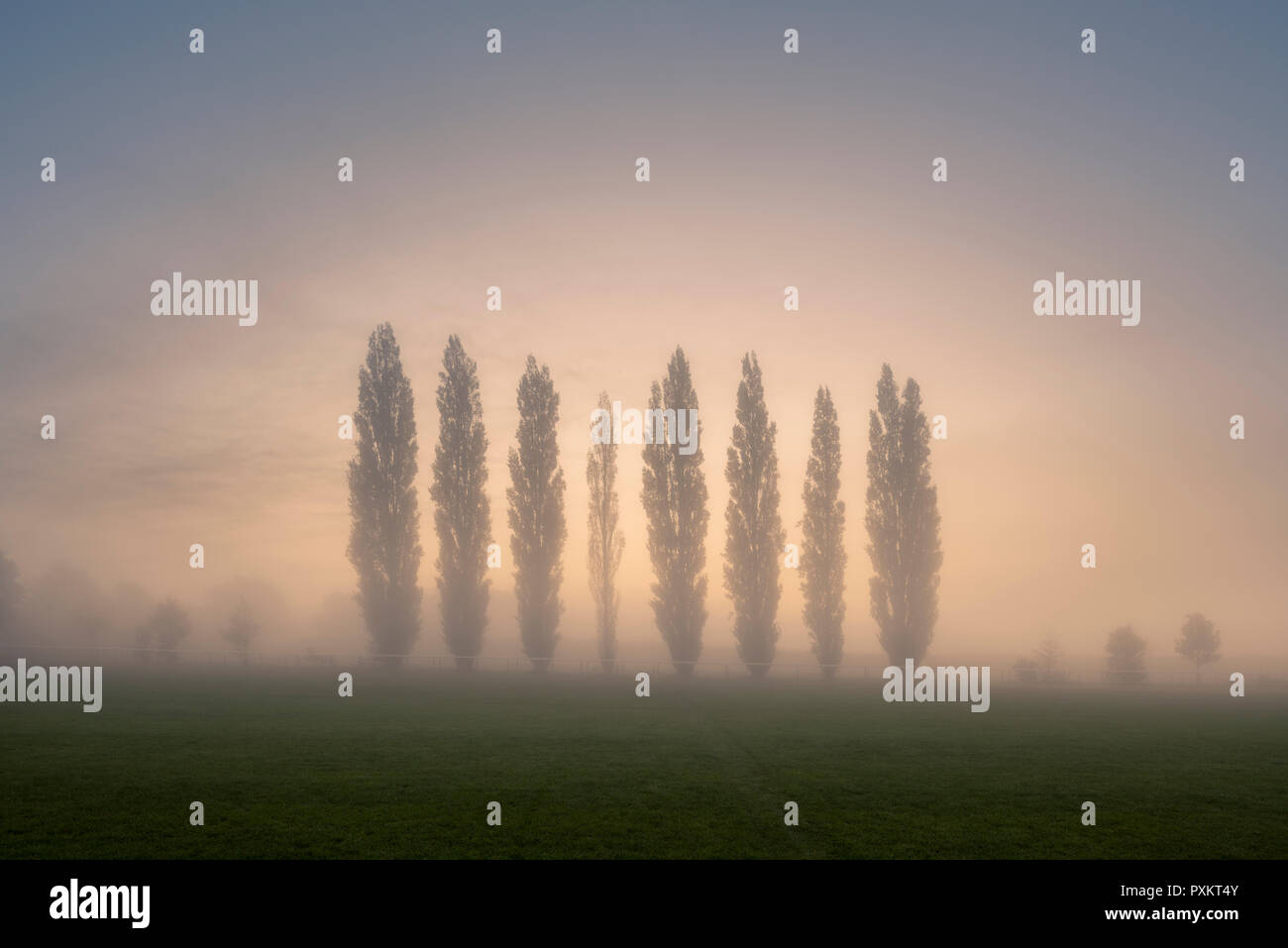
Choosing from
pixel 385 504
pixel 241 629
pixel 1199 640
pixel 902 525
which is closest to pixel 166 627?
pixel 241 629

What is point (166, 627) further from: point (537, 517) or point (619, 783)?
point (619, 783)

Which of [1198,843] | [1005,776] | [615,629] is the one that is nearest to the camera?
[1198,843]

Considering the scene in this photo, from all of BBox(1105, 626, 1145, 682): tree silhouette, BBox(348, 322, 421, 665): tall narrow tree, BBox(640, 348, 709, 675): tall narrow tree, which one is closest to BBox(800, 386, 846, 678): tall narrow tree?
BBox(640, 348, 709, 675): tall narrow tree

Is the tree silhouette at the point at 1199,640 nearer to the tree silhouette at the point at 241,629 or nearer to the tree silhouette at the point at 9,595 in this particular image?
the tree silhouette at the point at 241,629

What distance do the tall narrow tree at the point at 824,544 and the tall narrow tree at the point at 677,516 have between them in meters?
7.34

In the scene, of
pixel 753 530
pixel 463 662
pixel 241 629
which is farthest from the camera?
pixel 241 629

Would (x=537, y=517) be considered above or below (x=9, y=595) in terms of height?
above

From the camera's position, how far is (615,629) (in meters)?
50.6

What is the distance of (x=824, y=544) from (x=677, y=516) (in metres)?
10.3

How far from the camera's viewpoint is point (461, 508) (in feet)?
164
